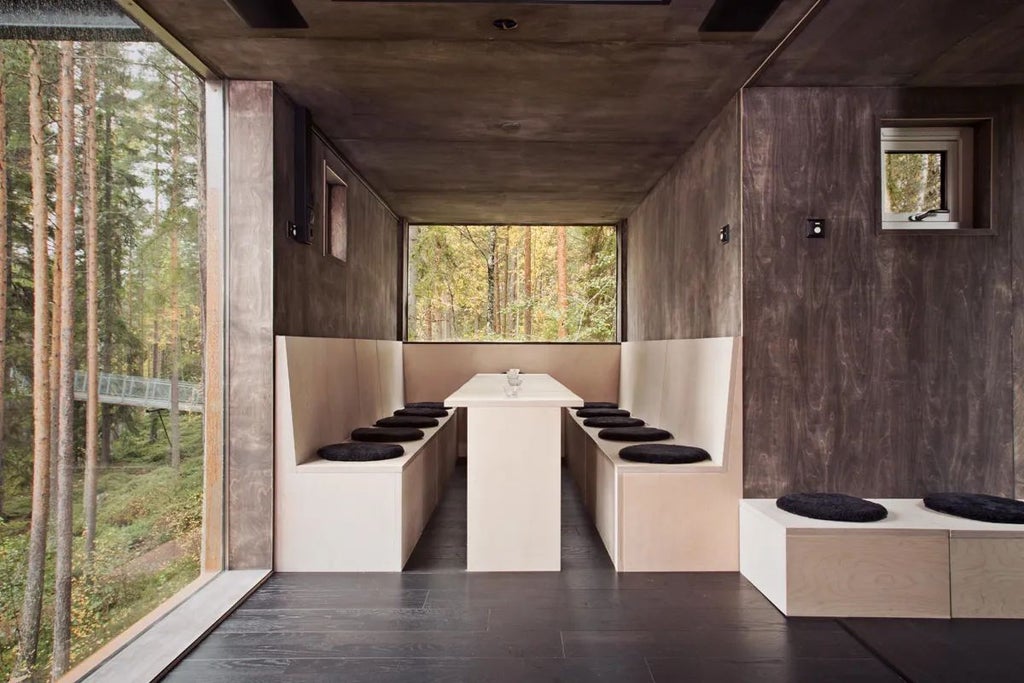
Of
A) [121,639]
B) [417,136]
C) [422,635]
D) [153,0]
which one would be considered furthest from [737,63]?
[121,639]

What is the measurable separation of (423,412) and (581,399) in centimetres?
228

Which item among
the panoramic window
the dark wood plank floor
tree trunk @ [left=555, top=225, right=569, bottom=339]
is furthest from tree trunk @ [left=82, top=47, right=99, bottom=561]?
tree trunk @ [left=555, top=225, right=569, bottom=339]

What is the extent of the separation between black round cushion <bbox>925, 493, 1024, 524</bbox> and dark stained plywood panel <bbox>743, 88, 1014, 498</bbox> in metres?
0.23

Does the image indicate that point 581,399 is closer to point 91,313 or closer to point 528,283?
point 91,313

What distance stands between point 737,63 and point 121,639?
3.40 m

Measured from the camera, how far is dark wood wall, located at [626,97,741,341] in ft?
10.8

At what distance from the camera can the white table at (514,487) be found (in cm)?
299

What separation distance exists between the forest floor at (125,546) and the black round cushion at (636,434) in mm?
2232

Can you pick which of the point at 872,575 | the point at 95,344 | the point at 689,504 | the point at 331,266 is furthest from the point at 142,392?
the point at 872,575

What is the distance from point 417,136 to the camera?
3982mm

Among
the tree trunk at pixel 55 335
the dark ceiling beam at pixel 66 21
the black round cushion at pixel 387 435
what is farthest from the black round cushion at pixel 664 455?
the dark ceiling beam at pixel 66 21

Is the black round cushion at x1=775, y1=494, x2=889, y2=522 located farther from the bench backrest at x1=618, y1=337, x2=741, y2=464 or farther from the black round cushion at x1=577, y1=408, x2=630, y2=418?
the black round cushion at x1=577, y1=408, x2=630, y2=418

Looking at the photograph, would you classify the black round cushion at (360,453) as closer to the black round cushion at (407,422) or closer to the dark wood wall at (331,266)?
the dark wood wall at (331,266)

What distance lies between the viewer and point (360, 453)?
3.15 m
